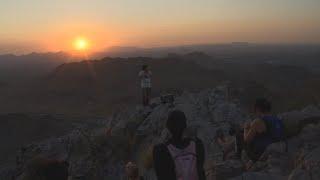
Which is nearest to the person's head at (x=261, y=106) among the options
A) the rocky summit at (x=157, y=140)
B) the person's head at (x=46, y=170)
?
the rocky summit at (x=157, y=140)

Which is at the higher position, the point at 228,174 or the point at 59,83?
the point at 59,83

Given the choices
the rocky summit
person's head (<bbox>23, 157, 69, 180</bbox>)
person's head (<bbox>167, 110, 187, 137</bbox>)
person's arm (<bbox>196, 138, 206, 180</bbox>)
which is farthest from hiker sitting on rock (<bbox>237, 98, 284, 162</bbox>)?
person's head (<bbox>23, 157, 69, 180</bbox>)

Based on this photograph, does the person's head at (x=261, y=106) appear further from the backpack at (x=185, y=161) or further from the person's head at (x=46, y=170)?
the person's head at (x=46, y=170)

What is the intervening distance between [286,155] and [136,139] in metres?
6.58

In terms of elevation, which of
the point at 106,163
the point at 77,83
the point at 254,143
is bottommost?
the point at 106,163

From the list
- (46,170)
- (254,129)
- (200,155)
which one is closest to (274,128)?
(254,129)

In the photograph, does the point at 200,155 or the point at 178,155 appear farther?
the point at 200,155

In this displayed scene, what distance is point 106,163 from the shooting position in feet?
47.1

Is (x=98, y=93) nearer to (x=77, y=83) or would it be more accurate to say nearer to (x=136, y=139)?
(x=77, y=83)

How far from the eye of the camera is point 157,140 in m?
13.7

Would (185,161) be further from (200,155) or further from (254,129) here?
(254,129)

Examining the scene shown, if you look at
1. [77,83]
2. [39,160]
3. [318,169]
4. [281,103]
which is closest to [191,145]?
[39,160]

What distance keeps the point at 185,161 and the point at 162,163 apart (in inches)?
8.6

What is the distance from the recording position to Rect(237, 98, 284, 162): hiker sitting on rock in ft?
23.6
